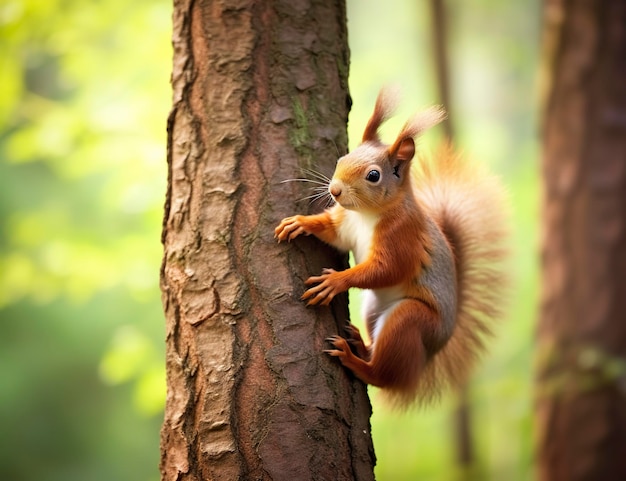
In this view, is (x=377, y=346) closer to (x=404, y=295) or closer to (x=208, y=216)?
(x=404, y=295)

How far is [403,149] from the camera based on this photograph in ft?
5.79

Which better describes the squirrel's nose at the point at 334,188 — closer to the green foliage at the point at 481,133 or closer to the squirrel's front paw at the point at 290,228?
the squirrel's front paw at the point at 290,228

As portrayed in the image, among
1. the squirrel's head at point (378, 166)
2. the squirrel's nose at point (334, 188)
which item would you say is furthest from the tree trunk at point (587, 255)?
the squirrel's nose at point (334, 188)

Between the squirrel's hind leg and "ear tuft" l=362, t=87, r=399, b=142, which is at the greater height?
"ear tuft" l=362, t=87, r=399, b=142

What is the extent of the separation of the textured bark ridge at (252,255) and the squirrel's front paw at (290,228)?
22 mm

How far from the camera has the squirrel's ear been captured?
1741 millimetres

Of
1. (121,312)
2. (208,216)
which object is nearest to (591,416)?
(208,216)

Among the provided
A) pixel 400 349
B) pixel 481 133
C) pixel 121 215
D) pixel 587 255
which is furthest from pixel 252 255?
pixel 481 133

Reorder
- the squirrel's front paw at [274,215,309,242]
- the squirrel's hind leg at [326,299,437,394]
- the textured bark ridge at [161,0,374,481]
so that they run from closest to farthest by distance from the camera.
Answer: the textured bark ridge at [161,0,374,481] → the squirrel's front paw at [274,215,309,242] → the squirrel's hind leg at [326,299,437,394]

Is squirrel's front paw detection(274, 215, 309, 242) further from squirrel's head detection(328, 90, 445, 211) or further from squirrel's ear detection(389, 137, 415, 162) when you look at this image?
squirrel's ear detection(389, 137, 415, 162)

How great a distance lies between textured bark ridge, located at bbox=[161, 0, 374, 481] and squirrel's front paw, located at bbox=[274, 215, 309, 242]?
0.07ft

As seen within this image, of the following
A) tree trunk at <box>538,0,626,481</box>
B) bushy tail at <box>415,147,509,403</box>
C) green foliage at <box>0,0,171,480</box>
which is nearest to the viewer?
bushy tail at <box>415,147,509,403</box>

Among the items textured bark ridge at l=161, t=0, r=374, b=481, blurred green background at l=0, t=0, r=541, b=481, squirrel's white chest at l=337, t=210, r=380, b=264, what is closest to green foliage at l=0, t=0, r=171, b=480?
blurred green background at l=0, t=0, r=541, b=481

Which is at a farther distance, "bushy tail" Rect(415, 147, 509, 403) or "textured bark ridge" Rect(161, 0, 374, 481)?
"bushy tail" Rect(415, 147, 509, 403)
